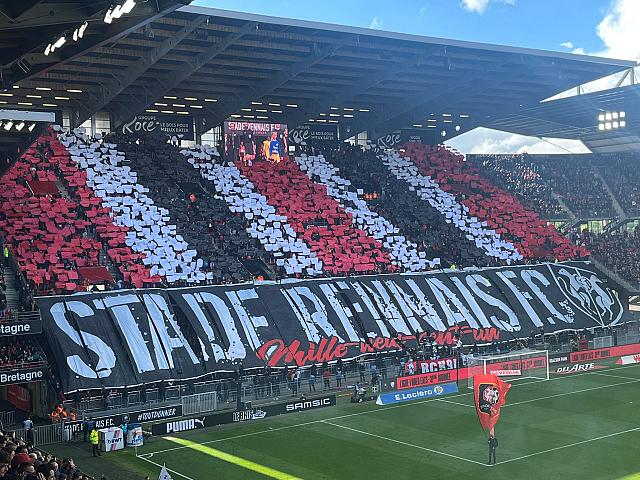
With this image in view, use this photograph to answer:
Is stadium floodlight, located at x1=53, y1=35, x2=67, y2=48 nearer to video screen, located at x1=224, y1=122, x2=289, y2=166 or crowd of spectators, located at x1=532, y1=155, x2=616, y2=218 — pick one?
video screen, located at x1=224, y1=122, x2=289, y2=166

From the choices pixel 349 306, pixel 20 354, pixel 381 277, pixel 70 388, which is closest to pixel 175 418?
pixel 70 388

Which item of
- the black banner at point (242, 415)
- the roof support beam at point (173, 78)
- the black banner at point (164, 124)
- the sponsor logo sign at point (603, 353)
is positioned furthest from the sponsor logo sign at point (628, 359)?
the black banner at point (164, 124)

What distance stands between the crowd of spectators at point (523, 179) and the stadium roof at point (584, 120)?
2834 millimetres

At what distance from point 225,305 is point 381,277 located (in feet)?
34.8

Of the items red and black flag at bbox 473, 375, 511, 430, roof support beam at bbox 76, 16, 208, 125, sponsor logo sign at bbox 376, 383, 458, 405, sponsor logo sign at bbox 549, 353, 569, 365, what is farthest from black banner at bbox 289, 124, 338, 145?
red and black flag at bbox 473, 375, 511, 430

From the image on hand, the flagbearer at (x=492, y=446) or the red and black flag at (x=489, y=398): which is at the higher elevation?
the red and black flag at (x=489, y=398)

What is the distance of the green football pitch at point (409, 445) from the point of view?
28.1 meters

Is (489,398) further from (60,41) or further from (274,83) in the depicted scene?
(274,83)

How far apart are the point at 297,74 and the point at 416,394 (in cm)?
2031

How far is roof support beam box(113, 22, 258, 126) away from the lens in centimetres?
4491

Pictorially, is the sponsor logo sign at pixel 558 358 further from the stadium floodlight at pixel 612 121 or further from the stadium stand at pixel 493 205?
the stadium floodlight at pixel 612 121

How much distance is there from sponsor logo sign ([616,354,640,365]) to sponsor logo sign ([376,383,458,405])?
11.8m

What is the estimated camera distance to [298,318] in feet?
149

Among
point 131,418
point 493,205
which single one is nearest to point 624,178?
point 493,205
